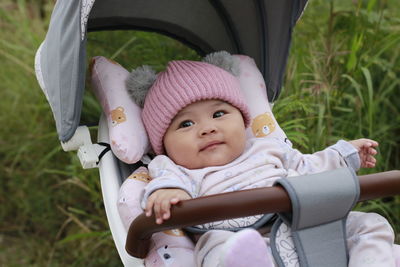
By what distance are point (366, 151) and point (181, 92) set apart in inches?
25.7

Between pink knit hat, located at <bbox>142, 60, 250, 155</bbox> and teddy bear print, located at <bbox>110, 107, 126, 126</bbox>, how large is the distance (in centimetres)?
7

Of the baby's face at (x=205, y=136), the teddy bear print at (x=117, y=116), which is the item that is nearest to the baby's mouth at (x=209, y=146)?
the baby's face at (x=205, y=136)

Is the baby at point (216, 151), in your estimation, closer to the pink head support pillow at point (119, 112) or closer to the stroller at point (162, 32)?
the pink head support pillow at point (119, 112)

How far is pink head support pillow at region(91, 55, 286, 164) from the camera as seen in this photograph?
2.24m

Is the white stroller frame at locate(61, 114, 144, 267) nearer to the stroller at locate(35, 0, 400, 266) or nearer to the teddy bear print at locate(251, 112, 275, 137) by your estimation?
the stroller at locate(35, 0, 400, 266)

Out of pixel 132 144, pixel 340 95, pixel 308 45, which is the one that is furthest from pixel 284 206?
pixel 308 45

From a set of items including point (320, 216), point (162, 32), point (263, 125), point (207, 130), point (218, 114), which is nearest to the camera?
point (320, 216)

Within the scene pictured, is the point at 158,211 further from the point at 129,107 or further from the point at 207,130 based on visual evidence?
the point at 129,107

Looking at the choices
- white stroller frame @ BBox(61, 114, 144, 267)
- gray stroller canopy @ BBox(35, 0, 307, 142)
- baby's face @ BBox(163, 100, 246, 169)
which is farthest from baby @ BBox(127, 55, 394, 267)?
gray stroller canopy @ BBox(35, 0, 307, 142)

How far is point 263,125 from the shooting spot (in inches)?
97.9

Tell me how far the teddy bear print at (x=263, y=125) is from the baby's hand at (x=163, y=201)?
0.66m

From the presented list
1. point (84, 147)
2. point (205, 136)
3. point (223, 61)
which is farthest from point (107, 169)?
point (223, 61)

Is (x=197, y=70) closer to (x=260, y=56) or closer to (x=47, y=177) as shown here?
(x=260, y=56)

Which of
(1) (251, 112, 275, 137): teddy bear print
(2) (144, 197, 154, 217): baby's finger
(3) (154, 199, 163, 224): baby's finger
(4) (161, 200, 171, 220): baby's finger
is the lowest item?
(1) (251, 112, 275, 137): teddy bear print
